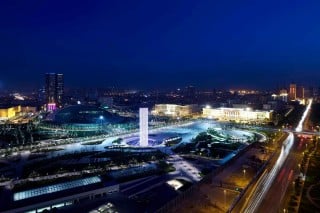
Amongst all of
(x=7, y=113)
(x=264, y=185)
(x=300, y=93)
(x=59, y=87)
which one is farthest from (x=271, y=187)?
(x=300, y=93)

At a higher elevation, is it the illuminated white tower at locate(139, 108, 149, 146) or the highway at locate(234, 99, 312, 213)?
the illuminated white tower at locate(139, 108, 149, 146)

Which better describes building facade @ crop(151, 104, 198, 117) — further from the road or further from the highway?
the road

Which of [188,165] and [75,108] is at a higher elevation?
[75,108]

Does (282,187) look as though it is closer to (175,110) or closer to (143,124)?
(143,124)

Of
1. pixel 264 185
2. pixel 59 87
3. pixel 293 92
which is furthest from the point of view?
pixel 293 92

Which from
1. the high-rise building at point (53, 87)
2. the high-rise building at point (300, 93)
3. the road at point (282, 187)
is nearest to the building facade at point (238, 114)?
the road at point (282, 187)

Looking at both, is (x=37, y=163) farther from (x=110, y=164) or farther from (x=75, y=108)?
(x=75, y=108)

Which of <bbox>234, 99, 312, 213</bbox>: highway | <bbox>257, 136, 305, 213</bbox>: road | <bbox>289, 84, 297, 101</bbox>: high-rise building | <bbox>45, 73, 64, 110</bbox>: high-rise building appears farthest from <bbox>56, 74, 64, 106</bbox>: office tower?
<bbox>289, 84, 297, 101</bbox>: high-rise building

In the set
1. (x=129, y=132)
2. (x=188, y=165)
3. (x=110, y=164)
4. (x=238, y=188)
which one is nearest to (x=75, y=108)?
(x=129, y=132)
